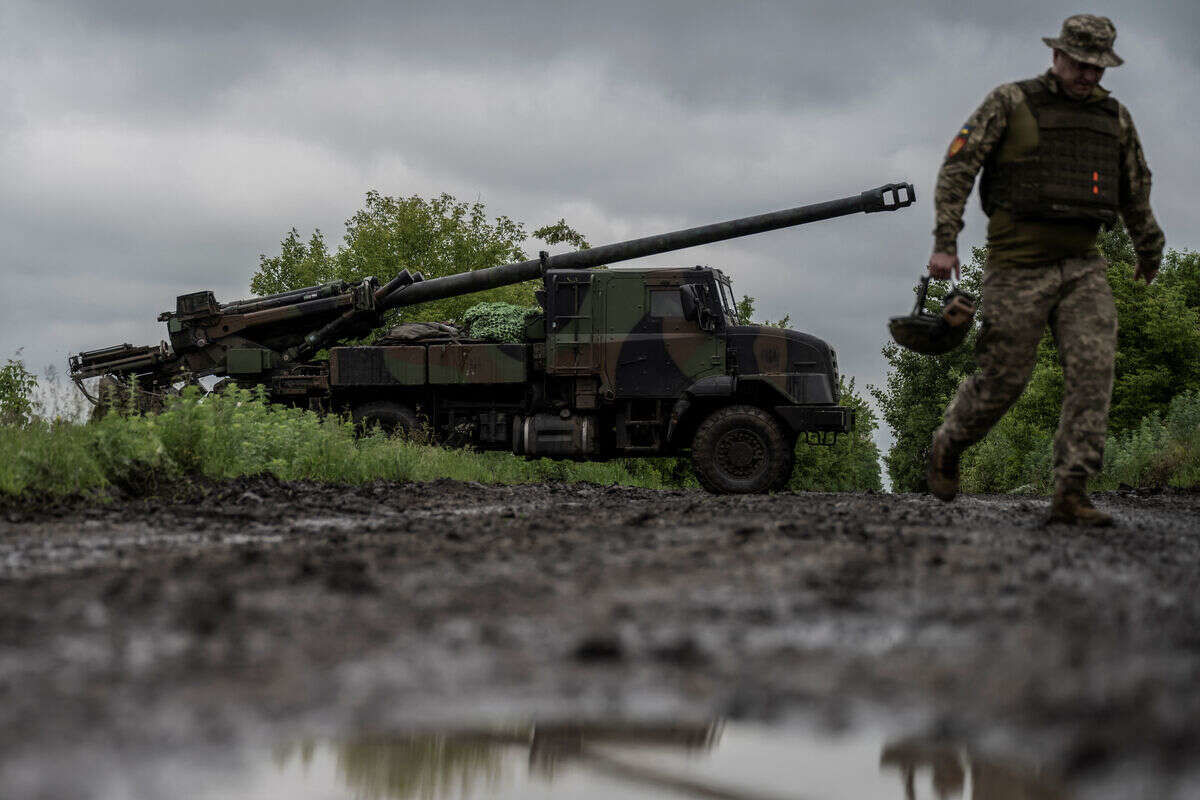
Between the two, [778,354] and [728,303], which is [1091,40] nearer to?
[778,354]

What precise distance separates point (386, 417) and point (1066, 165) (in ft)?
33.3

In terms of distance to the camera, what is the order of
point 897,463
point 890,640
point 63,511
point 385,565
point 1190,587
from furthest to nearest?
point 897,463, point 63,511, point 385,565, point 1190,587, point 890,640

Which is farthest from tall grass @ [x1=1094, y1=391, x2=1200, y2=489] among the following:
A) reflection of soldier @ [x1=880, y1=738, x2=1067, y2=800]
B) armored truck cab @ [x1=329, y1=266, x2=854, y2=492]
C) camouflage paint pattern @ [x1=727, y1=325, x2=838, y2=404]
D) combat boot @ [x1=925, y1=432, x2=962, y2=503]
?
reflection of soldier @ [x1=880, y1=738, x2=1067, y2=800]

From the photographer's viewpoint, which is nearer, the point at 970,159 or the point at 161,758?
the point at 161,758

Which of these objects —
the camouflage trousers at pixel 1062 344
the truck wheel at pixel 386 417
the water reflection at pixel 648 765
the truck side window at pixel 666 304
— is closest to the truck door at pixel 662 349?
the truck side window at pixel 666 304

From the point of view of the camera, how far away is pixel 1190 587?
3.12 m

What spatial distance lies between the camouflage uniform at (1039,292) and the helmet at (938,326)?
13 cm

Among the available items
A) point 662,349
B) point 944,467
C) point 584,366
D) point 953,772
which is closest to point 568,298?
point 584,366

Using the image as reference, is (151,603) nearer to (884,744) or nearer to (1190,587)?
(884,744)

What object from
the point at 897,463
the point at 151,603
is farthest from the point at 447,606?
the point at 897,463

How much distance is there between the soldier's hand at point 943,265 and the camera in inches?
224

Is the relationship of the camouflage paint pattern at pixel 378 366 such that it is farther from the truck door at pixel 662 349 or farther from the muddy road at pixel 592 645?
the muddy road at pixel 592 645

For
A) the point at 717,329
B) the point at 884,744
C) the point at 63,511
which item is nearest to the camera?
the point at 884,744

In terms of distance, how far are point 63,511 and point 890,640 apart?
4.49m
